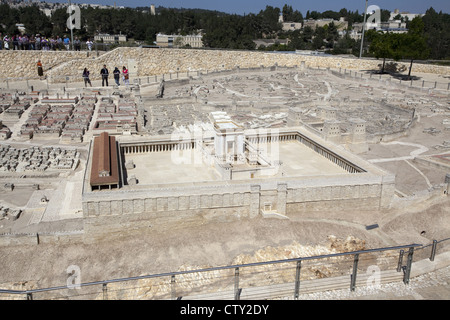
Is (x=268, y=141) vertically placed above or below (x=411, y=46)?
below

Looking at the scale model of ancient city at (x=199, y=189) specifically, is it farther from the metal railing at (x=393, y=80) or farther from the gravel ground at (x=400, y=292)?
the metal railing at (x=393, y=80)

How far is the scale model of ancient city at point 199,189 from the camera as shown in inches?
685

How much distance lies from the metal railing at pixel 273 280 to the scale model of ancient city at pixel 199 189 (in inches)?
83.0

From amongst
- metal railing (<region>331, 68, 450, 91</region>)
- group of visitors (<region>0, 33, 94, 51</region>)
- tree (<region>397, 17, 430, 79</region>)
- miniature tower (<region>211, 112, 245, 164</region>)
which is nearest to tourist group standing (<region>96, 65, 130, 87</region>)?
group of visitors (<region>0, 33, 94, 51</region>)

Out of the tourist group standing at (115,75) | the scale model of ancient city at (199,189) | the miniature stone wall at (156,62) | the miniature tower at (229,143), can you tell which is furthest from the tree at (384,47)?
the miniature tower at (229,143)

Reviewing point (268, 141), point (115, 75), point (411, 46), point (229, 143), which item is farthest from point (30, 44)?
point (411, 46)

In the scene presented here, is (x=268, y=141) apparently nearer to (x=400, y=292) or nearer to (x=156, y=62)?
(x=400, y=292)

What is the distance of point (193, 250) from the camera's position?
56.2 feet

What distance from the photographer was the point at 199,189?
18.2 metres

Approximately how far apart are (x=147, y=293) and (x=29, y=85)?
39.2 m

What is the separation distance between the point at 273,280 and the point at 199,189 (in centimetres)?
634

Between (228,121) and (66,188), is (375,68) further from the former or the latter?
(66,188)

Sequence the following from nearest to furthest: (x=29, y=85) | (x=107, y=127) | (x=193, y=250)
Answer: (x=193, y=250) < (x=107, y=127) < (x=29, y=85)
